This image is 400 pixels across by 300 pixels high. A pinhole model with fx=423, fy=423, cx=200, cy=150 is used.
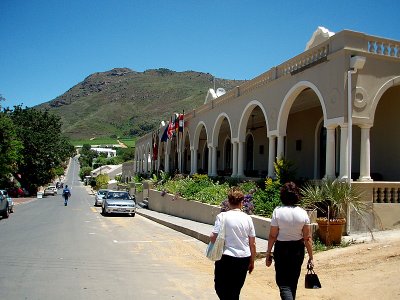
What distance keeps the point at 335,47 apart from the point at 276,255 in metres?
9.19

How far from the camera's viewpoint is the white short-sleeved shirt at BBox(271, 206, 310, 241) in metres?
5.27

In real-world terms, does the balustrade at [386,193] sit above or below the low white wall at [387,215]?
above

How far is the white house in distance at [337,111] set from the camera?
40.8ft

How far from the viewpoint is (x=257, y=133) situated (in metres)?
26.8

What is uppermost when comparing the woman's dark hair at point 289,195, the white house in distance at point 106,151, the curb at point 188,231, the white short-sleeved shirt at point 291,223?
the white house in distance at point 106,151

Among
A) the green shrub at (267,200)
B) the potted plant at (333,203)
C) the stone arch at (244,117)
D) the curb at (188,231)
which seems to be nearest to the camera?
the potted plant at (333,203)

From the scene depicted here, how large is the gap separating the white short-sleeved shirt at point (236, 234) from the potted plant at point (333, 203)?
6.16m

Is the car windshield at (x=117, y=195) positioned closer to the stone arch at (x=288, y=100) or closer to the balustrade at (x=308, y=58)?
the balustrade at (x=308, y=58)

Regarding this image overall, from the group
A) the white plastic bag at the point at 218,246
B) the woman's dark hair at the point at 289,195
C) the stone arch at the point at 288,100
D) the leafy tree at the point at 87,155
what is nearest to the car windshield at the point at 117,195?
the stone arch at the point at 288,100

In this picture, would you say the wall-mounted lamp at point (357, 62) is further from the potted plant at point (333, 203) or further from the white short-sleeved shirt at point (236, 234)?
the white short-sleeved shirt at point (236, 234)

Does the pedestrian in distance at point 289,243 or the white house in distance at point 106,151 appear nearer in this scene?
the pedestrian in distance at point 289,243

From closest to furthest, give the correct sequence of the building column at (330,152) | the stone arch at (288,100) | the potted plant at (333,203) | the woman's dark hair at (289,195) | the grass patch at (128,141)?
1. the woman's dark hair at (289,195)
2. the potted plant at (333,203)
3. the building column at (330,152)
4. the stone arch at (288,100)
5. the grass patch at (128,141)

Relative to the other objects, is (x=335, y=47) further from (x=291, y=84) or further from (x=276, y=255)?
(x=276, y=255)

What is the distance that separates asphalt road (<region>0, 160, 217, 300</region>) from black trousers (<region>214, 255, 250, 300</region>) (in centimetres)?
214
